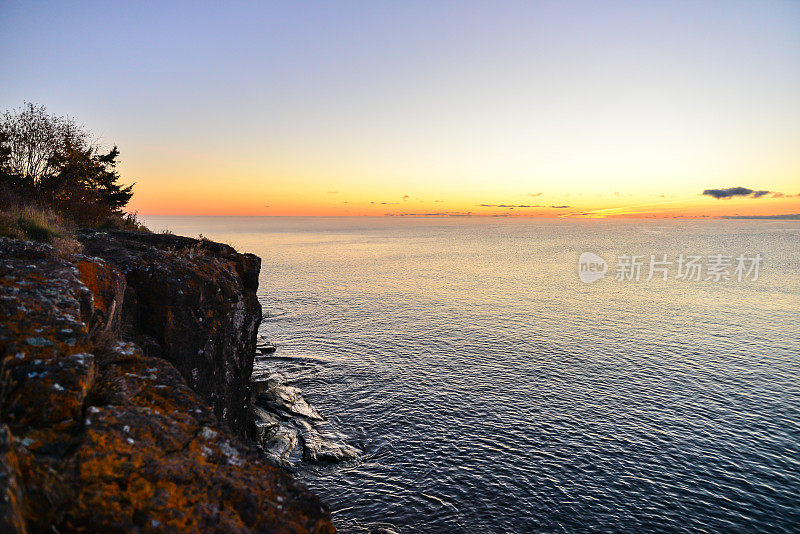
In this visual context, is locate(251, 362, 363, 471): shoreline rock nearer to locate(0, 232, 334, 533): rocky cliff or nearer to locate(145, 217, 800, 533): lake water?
locate(145, 217, 800, 533): lake water

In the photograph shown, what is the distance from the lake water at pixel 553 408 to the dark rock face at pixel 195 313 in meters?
9.02

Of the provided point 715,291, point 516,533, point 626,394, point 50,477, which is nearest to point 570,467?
point 516,533

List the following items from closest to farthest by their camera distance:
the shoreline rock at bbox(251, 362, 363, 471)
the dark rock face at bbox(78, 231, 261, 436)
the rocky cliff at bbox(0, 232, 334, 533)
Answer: the rocky cliff at bbox(0, 232, 334, 533)
the dark rock face at bbox(78, 231, 261, 436)
the shoreline rock at bbox(251, 362, 363, 471)

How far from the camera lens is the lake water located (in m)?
Answer: 23.9

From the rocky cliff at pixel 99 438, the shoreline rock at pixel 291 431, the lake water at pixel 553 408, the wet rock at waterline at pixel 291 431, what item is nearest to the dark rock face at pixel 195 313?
the rocky cliff at pixel 99 438

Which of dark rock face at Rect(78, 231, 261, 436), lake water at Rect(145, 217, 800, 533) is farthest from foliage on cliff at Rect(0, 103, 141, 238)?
lake water at Rect(145, 217, 800, 533)

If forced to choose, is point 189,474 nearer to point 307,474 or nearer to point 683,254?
point 307,474

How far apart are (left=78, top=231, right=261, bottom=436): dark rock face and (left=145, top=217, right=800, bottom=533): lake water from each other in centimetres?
902

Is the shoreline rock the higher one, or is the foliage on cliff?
the foliage on cliff

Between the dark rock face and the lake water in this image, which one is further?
the lake water

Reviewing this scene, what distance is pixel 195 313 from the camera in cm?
1875

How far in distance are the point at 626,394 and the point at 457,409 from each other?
1585cm

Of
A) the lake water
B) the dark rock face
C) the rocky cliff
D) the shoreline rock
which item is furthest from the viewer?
the shoreline rock

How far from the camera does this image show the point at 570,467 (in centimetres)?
2745
